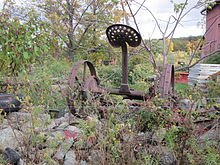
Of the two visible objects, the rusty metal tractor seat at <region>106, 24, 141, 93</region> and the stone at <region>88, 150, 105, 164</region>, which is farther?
the rusty metal tractor seat at <region>106, 24, 141, 93</region>

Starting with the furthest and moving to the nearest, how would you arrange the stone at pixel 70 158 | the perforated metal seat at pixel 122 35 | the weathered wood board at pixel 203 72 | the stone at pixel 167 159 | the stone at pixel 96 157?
1. the weathered wood board at pixel 203 72
2. the perforated metal seat at pixel 122 35
3. the stone at pixel 70 158
4. the stone at pixel 167 159
5. the stone at pixel 96 157

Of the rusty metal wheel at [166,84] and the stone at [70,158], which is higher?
the rusty metal wheel at [166,84]

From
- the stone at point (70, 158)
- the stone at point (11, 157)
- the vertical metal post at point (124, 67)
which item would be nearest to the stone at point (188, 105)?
the vertical metal post at point (124, 67)

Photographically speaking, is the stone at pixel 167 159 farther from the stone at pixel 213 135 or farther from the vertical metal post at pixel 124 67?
the vertical metal post at pixel 124 67

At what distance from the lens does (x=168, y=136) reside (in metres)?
1.63

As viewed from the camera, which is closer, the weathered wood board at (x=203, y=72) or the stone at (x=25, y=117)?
the stone at (x=25, y=117)

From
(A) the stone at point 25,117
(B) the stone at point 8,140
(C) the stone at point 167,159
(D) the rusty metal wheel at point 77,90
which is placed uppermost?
(D) the rusty metal wheel at point 77,90

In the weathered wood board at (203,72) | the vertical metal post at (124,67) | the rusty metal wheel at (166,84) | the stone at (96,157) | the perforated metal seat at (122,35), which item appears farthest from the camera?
the weathered wood board at (203,72)

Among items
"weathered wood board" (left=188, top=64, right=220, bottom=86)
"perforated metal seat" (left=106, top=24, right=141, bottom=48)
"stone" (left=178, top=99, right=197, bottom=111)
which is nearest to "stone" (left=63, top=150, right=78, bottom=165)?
"stone" (left=178, top=99, right=197, bottom=111)

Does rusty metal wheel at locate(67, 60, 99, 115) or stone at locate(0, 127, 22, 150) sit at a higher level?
rusty metal wheel at locate(67, 60, 99, 115)

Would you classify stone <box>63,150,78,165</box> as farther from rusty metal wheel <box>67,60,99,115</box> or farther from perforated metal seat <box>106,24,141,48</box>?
perforated metal seat <box>106,24,141,48</box>

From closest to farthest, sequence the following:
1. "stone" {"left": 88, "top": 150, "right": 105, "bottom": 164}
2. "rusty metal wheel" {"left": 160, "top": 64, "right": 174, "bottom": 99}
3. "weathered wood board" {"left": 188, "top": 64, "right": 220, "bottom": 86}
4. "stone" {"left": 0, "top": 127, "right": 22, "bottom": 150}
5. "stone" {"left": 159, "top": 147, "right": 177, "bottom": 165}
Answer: "stone" {"left": 88, "top": 150, "right": 105, "bottom": 164} → "stone" {"left": 159, "top": 147, "right": 177, "bottom": 165} → "stone" {"left": 0, "top": 127, "right": 22, "bottom": 150} → "rusty metal wheel" {"left": 160, "top": 64, "right": 174, "bottom": 99} → "weathered wood board" {"left": 188, "top": 64, "right": 220, "bottom": 86}

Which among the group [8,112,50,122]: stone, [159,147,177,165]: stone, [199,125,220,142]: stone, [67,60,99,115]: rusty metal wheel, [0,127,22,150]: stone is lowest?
[159,147,177,165]: stone

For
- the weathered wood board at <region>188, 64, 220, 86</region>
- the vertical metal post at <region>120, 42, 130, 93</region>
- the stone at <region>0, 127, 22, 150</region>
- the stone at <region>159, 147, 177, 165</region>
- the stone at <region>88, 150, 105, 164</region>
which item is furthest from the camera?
the weathered wood board at <region>188, 64, 220, 86</region>
